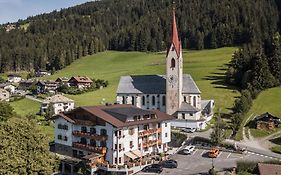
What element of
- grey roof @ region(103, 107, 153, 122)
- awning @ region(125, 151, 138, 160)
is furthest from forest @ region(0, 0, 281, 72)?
awning @ region(125, 151, 138, 160)

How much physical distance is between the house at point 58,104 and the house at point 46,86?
24.3 m

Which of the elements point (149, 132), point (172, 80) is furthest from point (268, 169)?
point (172, 80)

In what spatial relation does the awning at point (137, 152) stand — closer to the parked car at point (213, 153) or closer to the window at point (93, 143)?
the window at point (93, 143)

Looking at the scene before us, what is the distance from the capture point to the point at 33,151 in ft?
153

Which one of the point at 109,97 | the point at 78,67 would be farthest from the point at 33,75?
the point at 109,97

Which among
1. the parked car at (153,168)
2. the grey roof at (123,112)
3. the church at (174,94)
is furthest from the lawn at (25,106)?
the parked car at (153,168)

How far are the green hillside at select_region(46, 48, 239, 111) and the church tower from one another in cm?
1123

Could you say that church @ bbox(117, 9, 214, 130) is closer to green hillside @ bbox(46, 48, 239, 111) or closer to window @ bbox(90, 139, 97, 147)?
green hillside @ bbox(46, 48, 239, 111)

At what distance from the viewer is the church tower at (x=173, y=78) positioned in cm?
8312

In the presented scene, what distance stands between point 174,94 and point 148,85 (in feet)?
27.2

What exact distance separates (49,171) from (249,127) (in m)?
41.3

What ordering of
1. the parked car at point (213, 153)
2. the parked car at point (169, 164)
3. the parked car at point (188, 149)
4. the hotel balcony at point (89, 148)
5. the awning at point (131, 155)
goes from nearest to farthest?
the parked car at point (169, 164), the hotel balcony at point (89, 148), the awning at point (131, 155), the parked car at point (213, 153), the parked car at point (188, 149)

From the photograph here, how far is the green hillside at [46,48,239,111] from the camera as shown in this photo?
331 feet

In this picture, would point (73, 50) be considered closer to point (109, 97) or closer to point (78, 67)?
point (78, 67)
